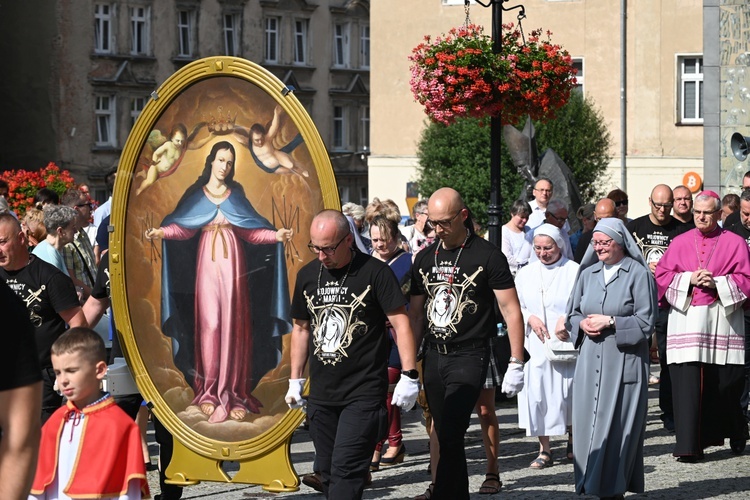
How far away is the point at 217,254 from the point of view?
8.73 m

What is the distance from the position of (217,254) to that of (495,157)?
5.92m

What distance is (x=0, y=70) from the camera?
1954 inches

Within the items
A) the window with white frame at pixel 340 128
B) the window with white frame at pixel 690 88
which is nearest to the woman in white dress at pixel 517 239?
the window with white frame at pixel 690 88

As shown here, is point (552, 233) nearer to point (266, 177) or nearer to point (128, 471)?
point (266, 177)

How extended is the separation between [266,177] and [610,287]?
2.26 metres

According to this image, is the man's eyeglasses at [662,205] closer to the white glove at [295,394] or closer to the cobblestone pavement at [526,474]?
the cobblestone pavement at [526,474]

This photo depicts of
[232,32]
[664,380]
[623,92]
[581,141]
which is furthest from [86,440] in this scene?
[232,32]

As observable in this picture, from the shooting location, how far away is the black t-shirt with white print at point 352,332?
24.8 ft

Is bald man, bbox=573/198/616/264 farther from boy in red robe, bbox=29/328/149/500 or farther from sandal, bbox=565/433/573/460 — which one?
boy in red robe, bbox=29/328/149/500

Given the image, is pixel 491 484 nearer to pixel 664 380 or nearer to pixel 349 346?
pixel 349 346

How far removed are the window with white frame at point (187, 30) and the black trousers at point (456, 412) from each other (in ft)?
149

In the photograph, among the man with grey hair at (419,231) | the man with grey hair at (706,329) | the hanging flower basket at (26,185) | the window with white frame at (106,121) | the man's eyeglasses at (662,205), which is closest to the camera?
the man with grey hair at (706,329)

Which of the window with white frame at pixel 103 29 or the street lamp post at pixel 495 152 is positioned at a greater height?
the window with white frame at pixel 103 29

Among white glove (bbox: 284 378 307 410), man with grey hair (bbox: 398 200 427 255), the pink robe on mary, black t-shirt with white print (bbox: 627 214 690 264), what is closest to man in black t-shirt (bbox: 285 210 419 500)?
white glove (bbox: 284 378 307 410)
